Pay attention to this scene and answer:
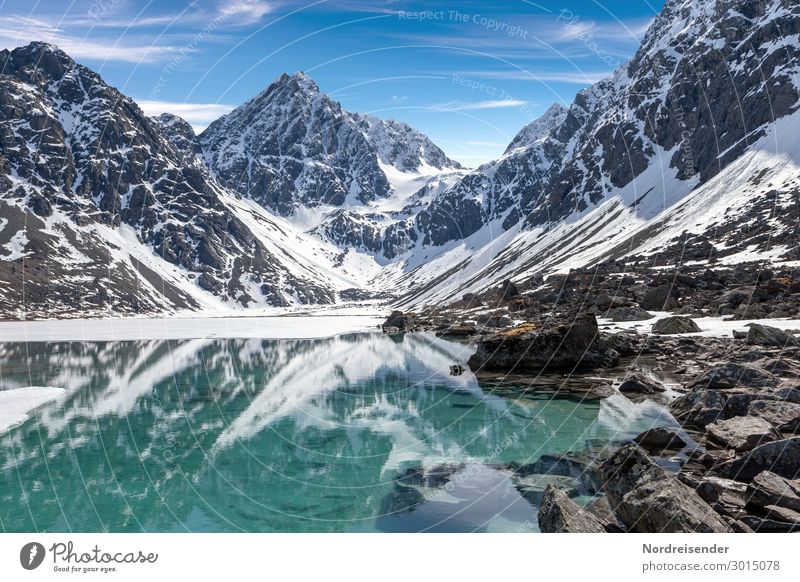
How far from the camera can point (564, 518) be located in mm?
14266

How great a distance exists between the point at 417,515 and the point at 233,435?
16.4m

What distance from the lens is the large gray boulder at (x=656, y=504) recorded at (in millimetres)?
13516

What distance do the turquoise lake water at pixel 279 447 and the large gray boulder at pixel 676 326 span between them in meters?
19.1

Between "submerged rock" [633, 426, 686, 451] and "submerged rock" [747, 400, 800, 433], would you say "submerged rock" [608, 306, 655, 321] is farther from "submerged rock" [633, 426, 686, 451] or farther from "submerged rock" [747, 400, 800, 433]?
"submerged rock" [633, 426, 686, 451]

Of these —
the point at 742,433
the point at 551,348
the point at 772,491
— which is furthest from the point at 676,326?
the point at 772,491

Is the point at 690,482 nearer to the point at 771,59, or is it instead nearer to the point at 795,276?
the point at 795,276

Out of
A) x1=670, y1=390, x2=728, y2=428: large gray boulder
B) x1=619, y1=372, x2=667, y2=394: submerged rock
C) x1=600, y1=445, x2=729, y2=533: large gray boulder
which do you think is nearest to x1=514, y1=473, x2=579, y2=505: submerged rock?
x1=600, y1=445, x2=729, y2=533: large gray boulder

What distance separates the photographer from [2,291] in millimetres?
191500

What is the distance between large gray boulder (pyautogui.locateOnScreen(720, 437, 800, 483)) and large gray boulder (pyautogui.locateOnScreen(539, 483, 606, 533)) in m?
5.97

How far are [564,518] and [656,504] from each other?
2.33m

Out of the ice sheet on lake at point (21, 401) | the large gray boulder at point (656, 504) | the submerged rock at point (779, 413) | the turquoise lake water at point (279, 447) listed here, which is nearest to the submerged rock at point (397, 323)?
the turquoise lake water at point (279, 447)

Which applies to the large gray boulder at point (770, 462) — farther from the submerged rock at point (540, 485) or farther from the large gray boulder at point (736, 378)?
the large gray boulder at point (736, 378)
